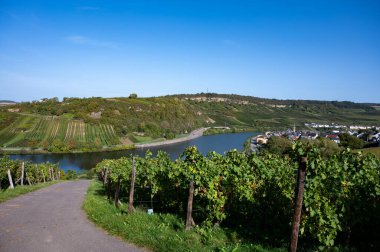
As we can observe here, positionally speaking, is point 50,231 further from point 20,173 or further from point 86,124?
point 86,124

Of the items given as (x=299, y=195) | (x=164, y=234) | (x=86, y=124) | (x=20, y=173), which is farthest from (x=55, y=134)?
(x=299, y=195)

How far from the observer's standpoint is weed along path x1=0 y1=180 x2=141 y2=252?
8219mm

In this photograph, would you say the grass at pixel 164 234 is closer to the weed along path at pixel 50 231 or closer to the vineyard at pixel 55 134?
the weed along path at pixel 50 231

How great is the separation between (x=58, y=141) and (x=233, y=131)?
368 feet

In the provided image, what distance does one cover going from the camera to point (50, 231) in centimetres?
959

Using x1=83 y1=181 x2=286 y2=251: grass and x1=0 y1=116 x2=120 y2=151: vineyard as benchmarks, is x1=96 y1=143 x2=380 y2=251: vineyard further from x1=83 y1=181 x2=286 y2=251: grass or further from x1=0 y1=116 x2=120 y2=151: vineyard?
x1=0 y1=116 x2=120 y2=151: vineyard

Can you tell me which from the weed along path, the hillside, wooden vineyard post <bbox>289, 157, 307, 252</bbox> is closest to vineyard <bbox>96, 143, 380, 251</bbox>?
wooden vineyard post <bbox>289, 157, 307, 252</bbox>

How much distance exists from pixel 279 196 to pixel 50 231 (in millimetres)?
7347

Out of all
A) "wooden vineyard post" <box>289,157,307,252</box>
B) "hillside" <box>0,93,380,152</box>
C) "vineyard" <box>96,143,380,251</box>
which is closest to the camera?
"wooden vineyard post" <box>289,157,307,252</box>

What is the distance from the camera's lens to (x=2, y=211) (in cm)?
1233

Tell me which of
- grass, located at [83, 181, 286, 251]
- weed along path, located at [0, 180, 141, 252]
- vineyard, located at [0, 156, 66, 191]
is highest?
grass, located at [83, 181, 286, 251]

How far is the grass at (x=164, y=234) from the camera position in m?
7.64

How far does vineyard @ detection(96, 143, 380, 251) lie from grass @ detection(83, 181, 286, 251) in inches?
18.1

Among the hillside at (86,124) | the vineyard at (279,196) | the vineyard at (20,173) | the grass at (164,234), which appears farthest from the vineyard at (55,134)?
the vineyard at (279,196)
